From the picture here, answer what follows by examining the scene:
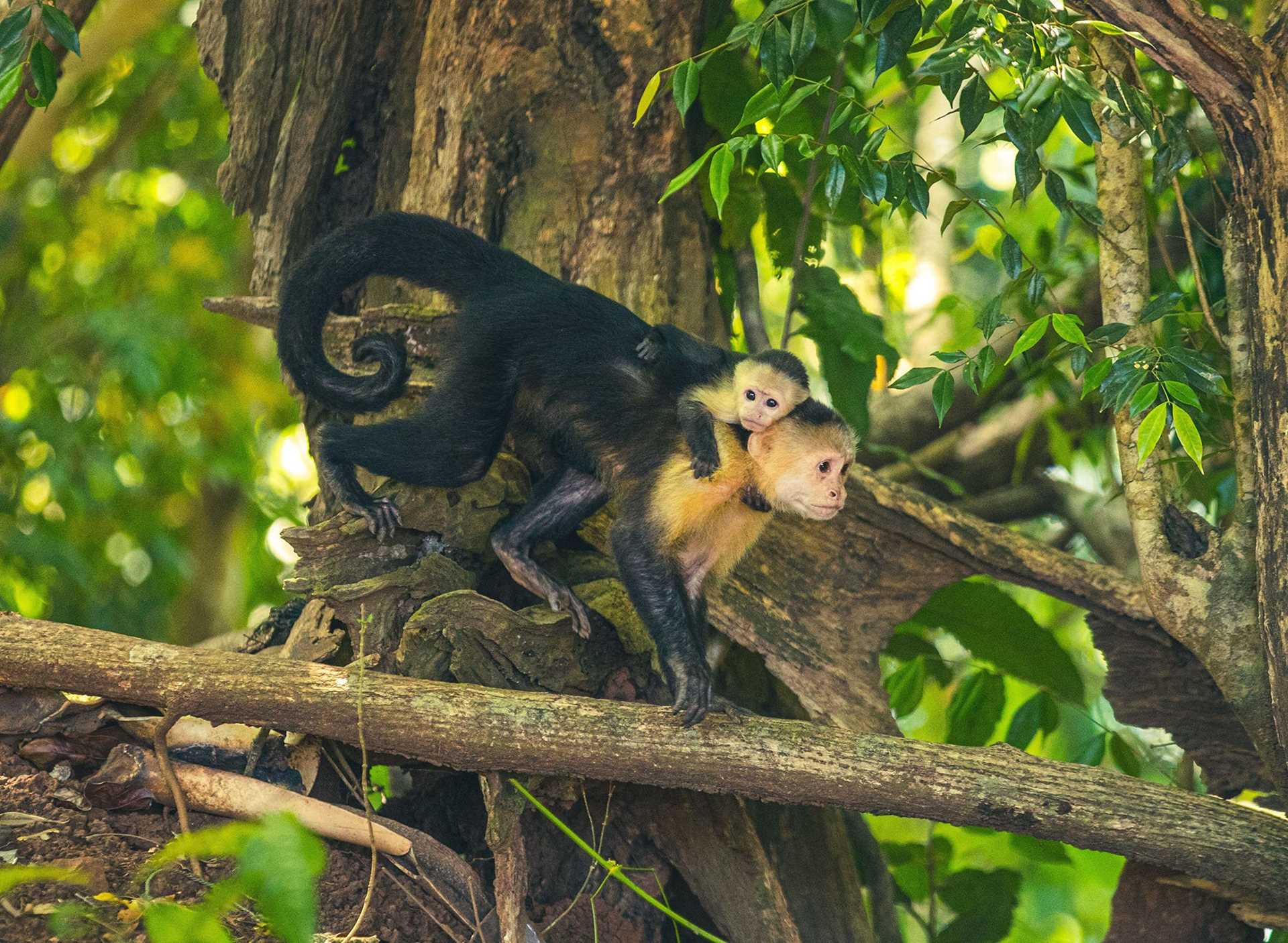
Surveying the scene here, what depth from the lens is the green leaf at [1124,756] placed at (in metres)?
3.34

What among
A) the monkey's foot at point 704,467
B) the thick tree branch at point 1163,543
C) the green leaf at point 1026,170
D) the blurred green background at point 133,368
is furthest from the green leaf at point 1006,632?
the blurred green background at point 133,368

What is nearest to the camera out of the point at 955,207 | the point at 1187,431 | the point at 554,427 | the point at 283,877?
the point at 283,877

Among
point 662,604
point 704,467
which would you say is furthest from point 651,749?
point 704,467

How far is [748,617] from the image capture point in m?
2.95

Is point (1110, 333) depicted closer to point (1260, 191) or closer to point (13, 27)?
point (1260, 191)

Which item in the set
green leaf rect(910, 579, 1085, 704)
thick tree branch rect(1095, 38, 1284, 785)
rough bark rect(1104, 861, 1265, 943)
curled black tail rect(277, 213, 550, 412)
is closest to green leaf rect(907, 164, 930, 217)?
thick tree branch rect(1095, 38, 1284, 785)

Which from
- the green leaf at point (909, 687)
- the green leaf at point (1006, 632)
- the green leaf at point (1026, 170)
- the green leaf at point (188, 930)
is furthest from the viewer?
the green leaf at point (909, 687)

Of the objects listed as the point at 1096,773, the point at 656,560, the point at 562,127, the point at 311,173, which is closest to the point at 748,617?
the point at 656,560

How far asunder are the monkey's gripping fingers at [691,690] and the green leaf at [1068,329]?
97 centimetres

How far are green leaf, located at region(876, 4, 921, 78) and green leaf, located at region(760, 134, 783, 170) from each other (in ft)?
0.80

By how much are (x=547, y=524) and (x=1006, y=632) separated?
127 centimetres

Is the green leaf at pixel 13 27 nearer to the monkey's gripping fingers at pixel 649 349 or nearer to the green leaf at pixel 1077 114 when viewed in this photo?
the monkey's gripping fingers at pixel 649 349

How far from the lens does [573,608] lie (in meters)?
2.77

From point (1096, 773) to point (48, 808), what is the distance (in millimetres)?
1965
